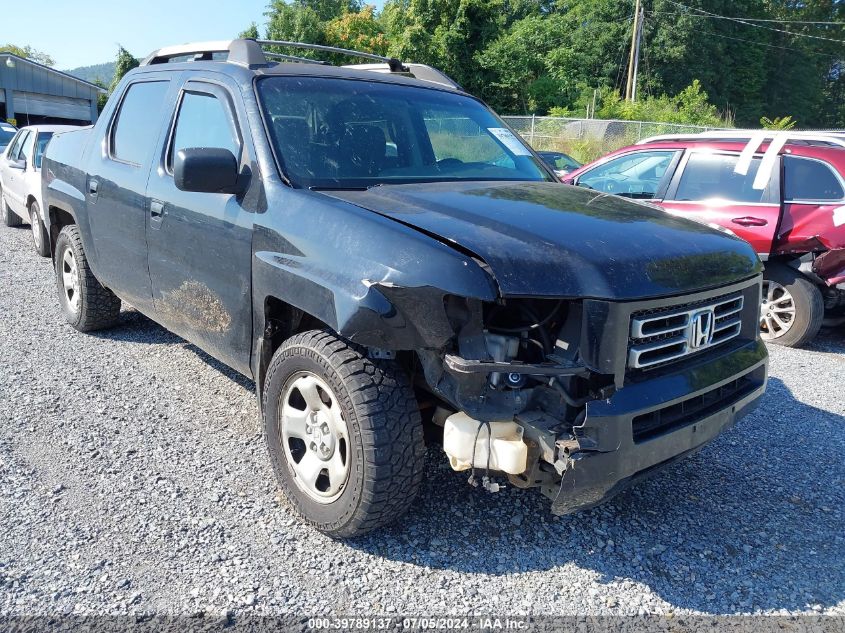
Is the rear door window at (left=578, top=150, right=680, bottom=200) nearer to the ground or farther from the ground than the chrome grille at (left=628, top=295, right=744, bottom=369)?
farther from the ground

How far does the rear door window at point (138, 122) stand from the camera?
420cm

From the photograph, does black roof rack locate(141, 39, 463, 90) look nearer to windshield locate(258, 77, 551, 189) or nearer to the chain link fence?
windshield locate(258, 77, 551, 189)

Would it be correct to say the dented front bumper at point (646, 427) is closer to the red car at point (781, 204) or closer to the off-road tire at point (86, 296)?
the red car at point (781, 204)

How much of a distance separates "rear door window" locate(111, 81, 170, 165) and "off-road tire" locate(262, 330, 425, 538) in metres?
2.13

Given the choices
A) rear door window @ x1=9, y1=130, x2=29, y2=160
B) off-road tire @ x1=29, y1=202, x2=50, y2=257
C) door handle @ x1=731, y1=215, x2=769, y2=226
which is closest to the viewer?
door handle @ x1=731, y1=215, x2=769, y2=226

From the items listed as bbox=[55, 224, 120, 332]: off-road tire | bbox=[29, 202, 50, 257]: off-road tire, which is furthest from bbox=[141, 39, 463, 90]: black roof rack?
bbox=[29, 202, 50, 257]: off-road tire

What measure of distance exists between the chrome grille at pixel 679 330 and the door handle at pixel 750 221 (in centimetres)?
348

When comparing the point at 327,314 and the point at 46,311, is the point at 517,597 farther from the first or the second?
the point at 46,311

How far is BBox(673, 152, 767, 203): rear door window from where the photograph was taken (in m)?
6.30

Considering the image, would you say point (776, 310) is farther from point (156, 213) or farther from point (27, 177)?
point (27, 177)

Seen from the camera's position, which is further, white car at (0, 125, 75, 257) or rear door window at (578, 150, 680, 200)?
white car at (0, 125, 75, 257)

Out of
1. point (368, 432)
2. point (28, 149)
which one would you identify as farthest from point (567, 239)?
point (28, 149)

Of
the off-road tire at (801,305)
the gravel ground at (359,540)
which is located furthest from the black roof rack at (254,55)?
the off-road tire at (801,305)

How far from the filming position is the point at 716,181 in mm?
6469
